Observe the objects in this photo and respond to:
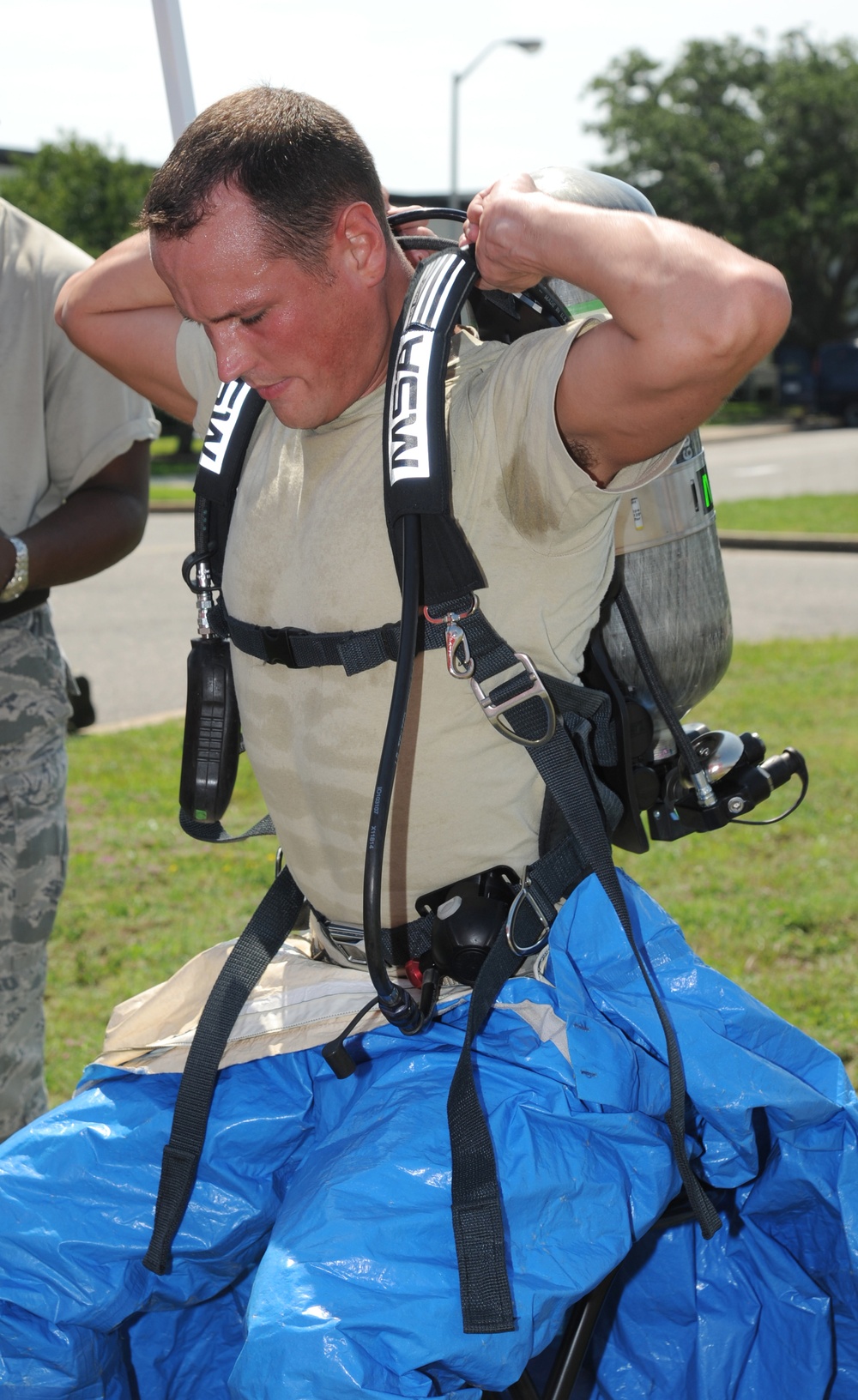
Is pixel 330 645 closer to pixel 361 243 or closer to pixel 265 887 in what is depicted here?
pixel 361 243

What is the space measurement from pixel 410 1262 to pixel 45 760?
1511mm

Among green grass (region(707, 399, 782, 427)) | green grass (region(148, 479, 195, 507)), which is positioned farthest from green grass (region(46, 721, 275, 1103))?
green grass (region(707, 399, 782, 427))

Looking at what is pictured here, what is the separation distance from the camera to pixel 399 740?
1.73 meters

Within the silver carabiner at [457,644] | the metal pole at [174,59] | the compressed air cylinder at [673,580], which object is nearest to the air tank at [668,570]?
the compressed air cylinder at [673,580]

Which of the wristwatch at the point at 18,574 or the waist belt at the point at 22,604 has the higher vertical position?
the wristwatch at the point at 18,574

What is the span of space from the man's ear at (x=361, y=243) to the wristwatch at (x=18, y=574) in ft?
3.54

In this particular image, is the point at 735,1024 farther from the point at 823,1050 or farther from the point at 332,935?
the point at 332,935

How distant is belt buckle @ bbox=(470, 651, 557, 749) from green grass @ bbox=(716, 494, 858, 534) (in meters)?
11.8

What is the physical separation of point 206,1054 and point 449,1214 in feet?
1.50

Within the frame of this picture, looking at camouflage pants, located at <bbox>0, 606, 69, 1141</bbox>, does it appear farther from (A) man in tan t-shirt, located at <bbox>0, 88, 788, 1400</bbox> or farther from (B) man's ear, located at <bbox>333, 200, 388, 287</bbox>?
(B) man's ear, located at <bbox>333, 200, 388, 287</bbox>

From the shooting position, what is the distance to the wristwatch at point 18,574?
8.87 feet

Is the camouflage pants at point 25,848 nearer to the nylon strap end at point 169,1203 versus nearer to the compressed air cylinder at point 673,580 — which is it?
the nylon strap end at point 169,1203

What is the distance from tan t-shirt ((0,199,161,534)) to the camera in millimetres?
2820

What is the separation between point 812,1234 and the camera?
6.74 ft
